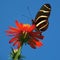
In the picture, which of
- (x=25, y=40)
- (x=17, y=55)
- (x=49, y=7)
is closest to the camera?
(x=17, y=55)

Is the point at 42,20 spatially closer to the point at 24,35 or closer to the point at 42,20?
the point at 42,20

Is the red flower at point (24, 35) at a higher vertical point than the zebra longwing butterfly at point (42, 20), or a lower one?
lower

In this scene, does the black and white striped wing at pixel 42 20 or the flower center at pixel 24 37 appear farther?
the black and white striped wing at pixel 42 20

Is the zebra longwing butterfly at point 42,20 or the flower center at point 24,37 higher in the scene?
the zebra longwing butterfly at point 42,20

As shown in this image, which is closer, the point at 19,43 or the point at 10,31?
the point at 19,43

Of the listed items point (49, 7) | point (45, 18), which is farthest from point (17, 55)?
point (49, 7)

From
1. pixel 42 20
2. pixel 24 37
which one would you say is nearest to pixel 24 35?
pixel 24 37

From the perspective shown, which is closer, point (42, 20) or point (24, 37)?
point (24, 37)

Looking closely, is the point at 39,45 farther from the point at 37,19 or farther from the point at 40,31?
the point at 37,19
